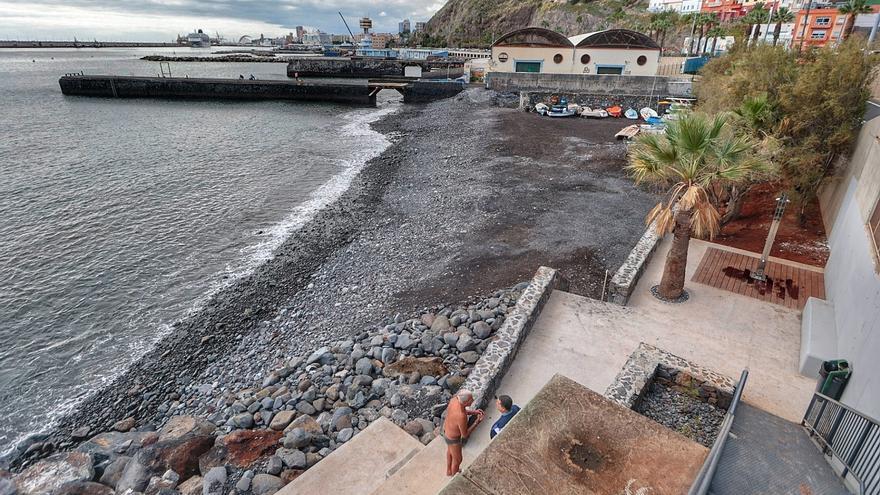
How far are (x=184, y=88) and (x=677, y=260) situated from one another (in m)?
77.5

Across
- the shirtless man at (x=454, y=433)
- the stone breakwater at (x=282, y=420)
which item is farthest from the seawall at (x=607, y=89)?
the shirtless man at (x=454, y=433)

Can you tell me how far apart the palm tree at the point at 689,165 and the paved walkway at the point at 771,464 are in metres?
4.89

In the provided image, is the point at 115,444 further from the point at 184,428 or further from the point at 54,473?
the point at 184,428

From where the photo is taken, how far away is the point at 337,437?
8.78 metres

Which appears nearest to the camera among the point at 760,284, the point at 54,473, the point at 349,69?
the point at 54,473

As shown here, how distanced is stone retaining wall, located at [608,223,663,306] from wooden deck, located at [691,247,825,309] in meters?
1.43

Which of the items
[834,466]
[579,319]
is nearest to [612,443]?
[834,466]

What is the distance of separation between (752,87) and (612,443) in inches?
655

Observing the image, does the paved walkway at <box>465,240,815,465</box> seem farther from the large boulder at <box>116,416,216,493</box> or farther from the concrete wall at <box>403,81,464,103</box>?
the concrete wall at <box>403,81,464,103</box>

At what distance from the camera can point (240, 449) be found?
8.73 meters

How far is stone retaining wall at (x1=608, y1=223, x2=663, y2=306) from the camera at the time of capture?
36.1 feet

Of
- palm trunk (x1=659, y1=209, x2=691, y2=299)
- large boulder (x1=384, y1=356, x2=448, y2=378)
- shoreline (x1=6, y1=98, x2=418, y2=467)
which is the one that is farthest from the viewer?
shoreline (x1=6, y1=98, x2=418, y2=467)

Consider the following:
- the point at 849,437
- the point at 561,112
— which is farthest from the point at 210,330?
the point at 561,112

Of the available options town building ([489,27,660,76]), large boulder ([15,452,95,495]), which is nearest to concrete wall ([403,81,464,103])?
town building ([489,27,660,76])
